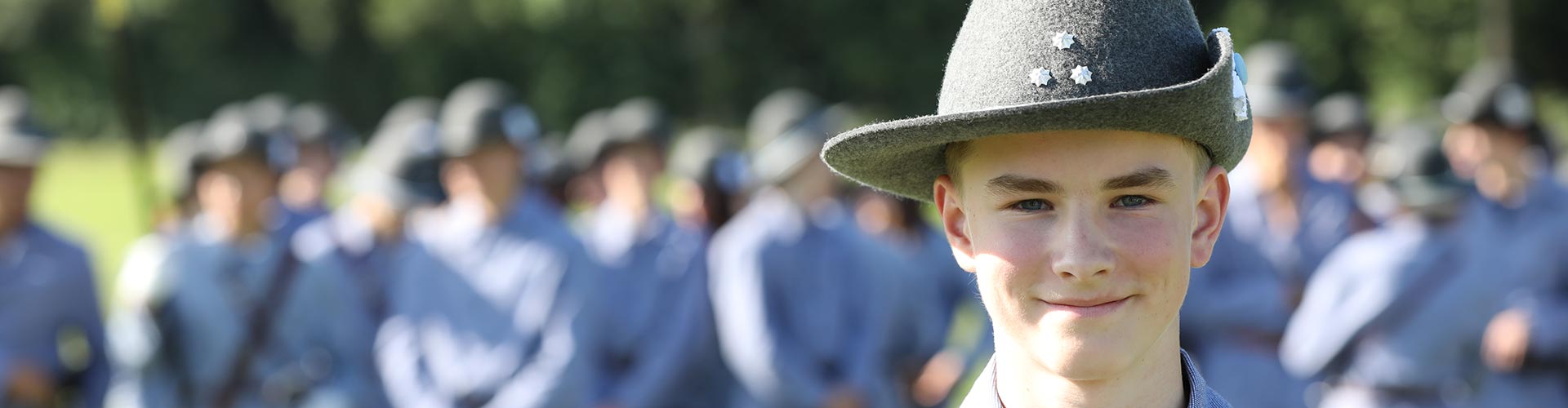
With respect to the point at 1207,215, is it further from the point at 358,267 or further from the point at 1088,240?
the point at 358,267

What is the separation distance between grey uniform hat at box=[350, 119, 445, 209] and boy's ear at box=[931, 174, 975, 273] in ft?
16.7

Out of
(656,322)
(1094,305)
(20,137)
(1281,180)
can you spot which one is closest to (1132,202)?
(1094,305)

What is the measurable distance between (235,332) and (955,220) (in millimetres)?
4655

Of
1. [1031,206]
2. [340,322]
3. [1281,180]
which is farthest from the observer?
[1281,180]

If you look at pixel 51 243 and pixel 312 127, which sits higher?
pixel 51 243

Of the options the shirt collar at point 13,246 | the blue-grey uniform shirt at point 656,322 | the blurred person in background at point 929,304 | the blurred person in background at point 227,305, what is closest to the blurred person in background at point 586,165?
the blue-grey uniform shirt at point 656,322

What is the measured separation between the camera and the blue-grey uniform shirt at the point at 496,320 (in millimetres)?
6117

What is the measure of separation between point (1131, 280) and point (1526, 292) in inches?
210

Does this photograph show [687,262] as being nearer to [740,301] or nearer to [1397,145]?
Answer: [740,301]

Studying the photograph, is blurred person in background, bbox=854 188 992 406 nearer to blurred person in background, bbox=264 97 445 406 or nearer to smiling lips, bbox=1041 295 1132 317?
blurred person in background, bbox=264 97 445 406

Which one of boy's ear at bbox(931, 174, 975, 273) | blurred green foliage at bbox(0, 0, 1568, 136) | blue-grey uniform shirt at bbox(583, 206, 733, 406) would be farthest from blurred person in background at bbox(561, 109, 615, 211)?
blurred green foliage at bbox(0, 0, 1568, 136)

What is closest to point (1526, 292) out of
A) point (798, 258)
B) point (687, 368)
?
point (798, 258)

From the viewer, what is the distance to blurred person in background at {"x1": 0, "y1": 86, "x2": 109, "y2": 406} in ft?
20.2

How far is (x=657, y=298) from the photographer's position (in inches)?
277
